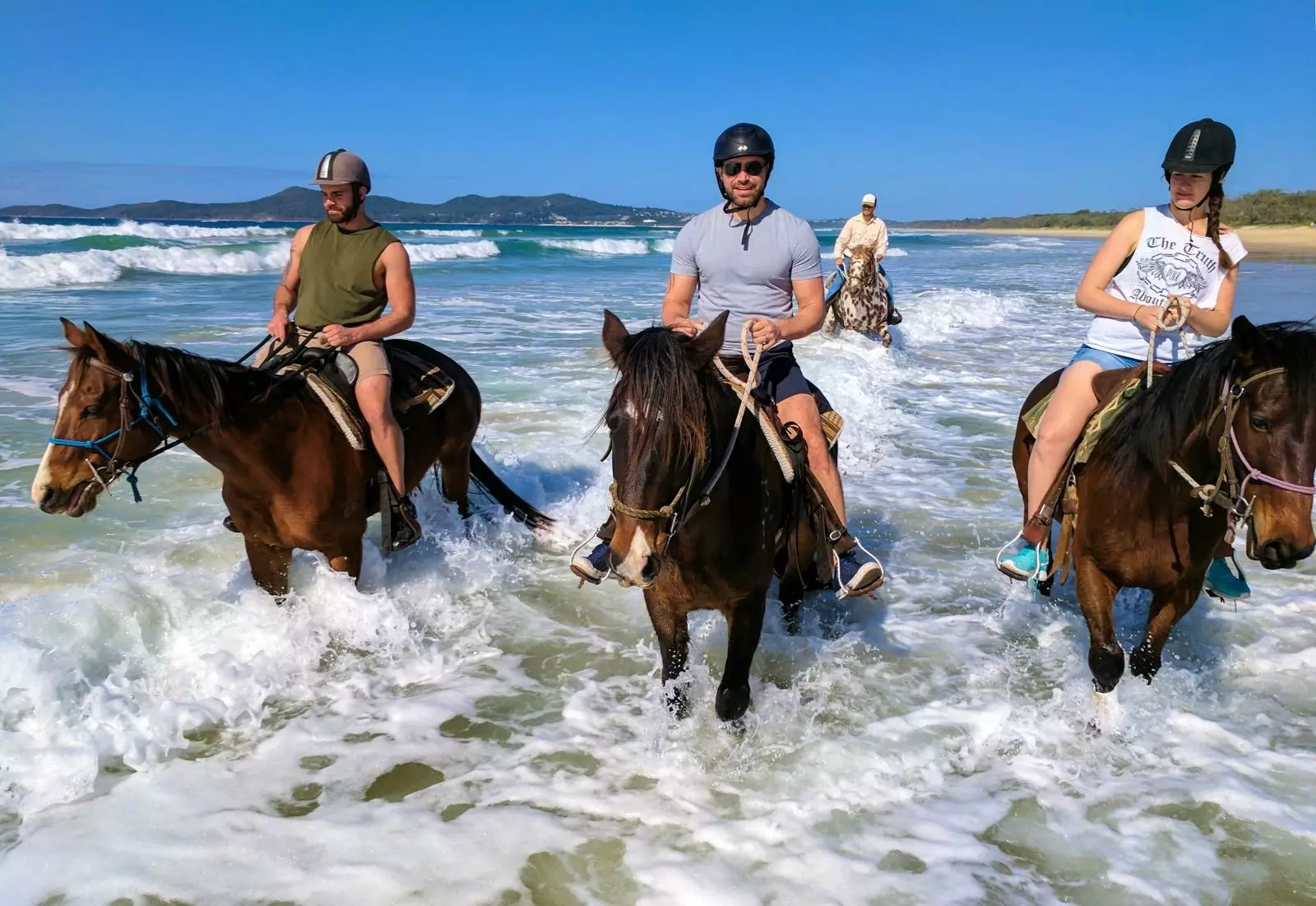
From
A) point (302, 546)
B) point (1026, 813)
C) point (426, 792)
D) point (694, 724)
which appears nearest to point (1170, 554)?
point (1026, 813)

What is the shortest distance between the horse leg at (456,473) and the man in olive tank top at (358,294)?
0.87 m

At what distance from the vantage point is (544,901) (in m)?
2.85

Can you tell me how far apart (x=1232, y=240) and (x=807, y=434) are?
2.02 m

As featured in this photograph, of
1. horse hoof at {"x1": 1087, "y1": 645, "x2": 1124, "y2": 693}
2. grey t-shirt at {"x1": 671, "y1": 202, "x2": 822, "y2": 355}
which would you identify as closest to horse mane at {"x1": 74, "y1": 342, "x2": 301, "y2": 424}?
grey t-shirt at {"x1": 671, "y1": 202, "x2": 822, "y2": 355}

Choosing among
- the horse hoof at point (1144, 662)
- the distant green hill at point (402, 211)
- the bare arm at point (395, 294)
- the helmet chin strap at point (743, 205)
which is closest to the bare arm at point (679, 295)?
the helmet chin strap at point (743, 205)

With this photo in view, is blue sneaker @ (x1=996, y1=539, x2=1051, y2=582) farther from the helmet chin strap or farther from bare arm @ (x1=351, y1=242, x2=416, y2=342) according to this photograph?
bare arm @ (x1=351, y1=242, x2=416, y2=342)

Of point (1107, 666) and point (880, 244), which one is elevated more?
point (880, 244)

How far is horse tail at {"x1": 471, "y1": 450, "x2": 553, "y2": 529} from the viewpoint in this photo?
6.15 m

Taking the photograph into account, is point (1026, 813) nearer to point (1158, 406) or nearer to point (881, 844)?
point (881, 844)

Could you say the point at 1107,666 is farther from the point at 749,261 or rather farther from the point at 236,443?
the point at 236,443

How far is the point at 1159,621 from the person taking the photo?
3.66 metres

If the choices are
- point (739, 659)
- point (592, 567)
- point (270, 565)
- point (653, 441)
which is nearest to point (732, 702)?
point (739, 659)

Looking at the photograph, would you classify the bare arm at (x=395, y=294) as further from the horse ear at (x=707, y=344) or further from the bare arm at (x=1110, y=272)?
the bare arm at (x=1110, y=272)

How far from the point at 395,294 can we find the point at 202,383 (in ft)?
3.86
